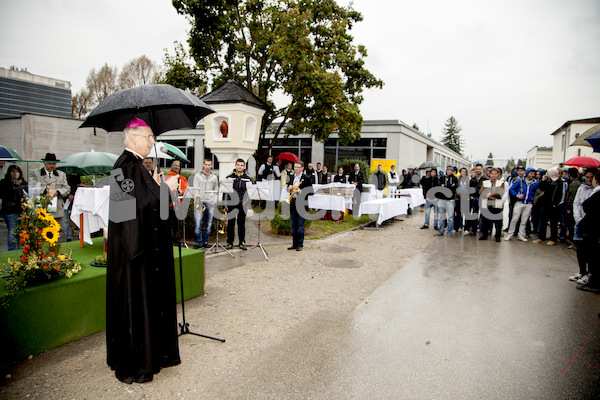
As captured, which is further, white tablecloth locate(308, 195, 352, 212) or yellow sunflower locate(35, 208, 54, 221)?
white tablecloth locate(308, 195, 352, 212)

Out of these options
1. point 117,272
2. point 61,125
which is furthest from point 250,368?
point 61,125

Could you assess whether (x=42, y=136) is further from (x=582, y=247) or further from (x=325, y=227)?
(x=582, y=247)

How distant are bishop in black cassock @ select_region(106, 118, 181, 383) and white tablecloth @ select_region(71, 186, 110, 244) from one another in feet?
10.1

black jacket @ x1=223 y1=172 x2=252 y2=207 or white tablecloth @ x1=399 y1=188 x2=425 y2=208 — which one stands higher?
black jacket @ x1=223 y1=172 x2=252 y2=207

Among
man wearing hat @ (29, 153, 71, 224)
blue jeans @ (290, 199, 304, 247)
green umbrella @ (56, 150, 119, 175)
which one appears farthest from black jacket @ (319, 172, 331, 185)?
man wearing hat @ (29, 153, 71, 224)

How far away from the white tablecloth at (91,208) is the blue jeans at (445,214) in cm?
996

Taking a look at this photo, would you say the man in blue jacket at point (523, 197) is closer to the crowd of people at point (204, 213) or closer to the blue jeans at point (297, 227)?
the crowd of people at point (204, 213)

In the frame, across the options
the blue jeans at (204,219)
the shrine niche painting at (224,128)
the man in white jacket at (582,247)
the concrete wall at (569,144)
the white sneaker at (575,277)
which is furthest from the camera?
the concrete wall at (569,144)

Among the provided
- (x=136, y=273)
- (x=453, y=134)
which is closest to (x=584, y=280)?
(x=136, y=273)

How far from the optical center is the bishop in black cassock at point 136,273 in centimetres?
306

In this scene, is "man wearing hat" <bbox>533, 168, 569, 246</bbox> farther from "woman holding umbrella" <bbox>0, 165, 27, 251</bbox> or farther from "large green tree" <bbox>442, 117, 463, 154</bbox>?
"large green tree" <bbox>442, 117, 463, 154</bbox>

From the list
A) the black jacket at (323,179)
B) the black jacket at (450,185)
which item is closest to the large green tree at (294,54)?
the black jacket at (323,179)

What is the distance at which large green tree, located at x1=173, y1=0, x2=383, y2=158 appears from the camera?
14.2 meters

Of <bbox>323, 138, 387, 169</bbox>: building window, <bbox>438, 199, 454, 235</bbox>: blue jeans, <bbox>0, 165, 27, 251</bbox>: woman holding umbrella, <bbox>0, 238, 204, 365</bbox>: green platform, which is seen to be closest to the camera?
<bbox>0, 238, 204, 365</bbox>: green platform
